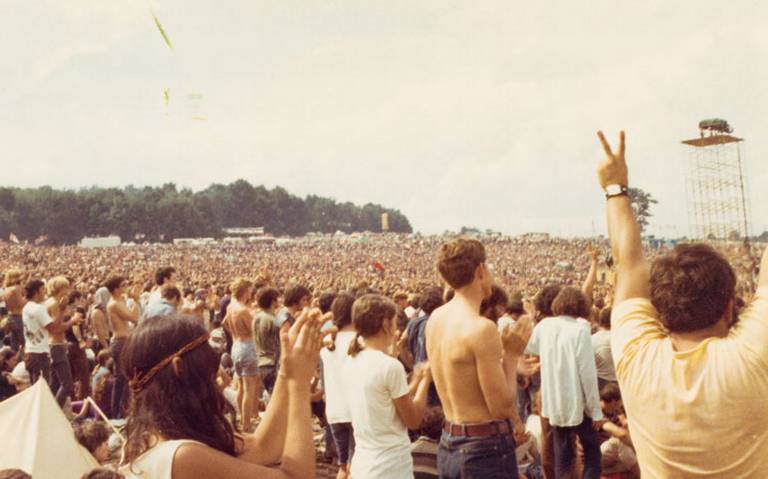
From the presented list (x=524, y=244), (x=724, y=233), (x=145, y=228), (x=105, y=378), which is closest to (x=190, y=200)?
(x=145, y=228)

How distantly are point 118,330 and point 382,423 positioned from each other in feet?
17.4

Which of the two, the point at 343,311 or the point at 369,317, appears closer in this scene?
the point at 369,317

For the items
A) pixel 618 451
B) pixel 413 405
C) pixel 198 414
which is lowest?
pixel 618 451

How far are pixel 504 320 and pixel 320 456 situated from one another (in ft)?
7.94

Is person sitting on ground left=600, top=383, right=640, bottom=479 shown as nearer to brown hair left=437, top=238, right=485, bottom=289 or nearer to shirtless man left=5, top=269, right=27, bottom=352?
brown hair left=437, top=238, right=485, bottom=289

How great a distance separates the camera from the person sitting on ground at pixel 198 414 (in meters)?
2.01

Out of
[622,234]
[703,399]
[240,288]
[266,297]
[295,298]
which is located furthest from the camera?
[240,288]

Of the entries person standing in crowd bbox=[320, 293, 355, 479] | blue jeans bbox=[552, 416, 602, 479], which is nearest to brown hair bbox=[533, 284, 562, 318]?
blue jeans bbox=[552, 416, 602, 479]

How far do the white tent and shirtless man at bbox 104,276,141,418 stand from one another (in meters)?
3.07

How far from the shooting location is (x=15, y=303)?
9.45 m

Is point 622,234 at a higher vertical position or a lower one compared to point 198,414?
higher

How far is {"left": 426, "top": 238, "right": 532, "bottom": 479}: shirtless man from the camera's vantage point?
11.8 ft

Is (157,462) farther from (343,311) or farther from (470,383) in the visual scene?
(343,311)

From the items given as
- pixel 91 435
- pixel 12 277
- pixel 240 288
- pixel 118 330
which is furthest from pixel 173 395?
pixel 12 277
